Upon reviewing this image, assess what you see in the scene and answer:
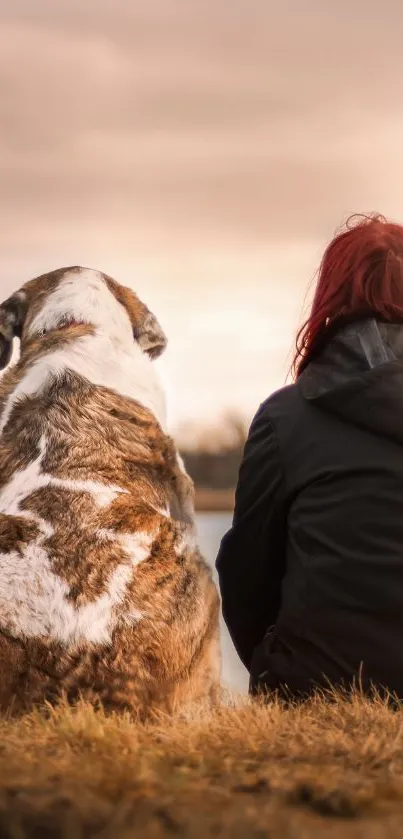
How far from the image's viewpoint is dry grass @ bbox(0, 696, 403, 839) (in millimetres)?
2656

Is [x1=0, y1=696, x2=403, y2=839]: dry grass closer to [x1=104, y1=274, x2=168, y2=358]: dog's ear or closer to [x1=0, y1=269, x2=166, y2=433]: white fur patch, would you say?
[x1=0, y1=269, x2=166, y2=433]: white fur patch

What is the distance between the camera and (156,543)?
5055 millimetres

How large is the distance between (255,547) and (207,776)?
2.00 m

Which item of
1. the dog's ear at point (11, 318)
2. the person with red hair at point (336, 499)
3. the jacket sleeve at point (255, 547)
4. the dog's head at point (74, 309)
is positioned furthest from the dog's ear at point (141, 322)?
the jacket sleeve at point (255, 547)

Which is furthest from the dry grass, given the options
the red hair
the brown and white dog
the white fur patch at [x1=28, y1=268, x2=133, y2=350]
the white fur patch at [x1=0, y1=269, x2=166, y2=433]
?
the white fur patch at [x1=28, y1=268, x2=133, y2=350]

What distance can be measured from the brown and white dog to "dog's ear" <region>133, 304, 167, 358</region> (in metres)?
0.36

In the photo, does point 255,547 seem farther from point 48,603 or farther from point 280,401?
point 48,603

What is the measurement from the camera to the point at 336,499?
15.4 ft

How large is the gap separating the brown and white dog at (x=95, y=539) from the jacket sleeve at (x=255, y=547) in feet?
0.47

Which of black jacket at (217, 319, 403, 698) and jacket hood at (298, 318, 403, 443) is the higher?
jacket hood at (298, 318, 403, 443)

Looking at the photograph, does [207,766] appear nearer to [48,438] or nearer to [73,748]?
[73,748]

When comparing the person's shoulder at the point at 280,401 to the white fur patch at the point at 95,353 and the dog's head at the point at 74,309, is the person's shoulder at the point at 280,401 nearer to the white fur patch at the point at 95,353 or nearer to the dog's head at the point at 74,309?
the white fur patch at the point at 95,353

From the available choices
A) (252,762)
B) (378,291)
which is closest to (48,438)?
(378,291)

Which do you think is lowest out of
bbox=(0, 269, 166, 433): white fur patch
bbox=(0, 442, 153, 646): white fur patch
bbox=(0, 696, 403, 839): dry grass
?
bbox=(0, 696, 403, 839): dry grass
